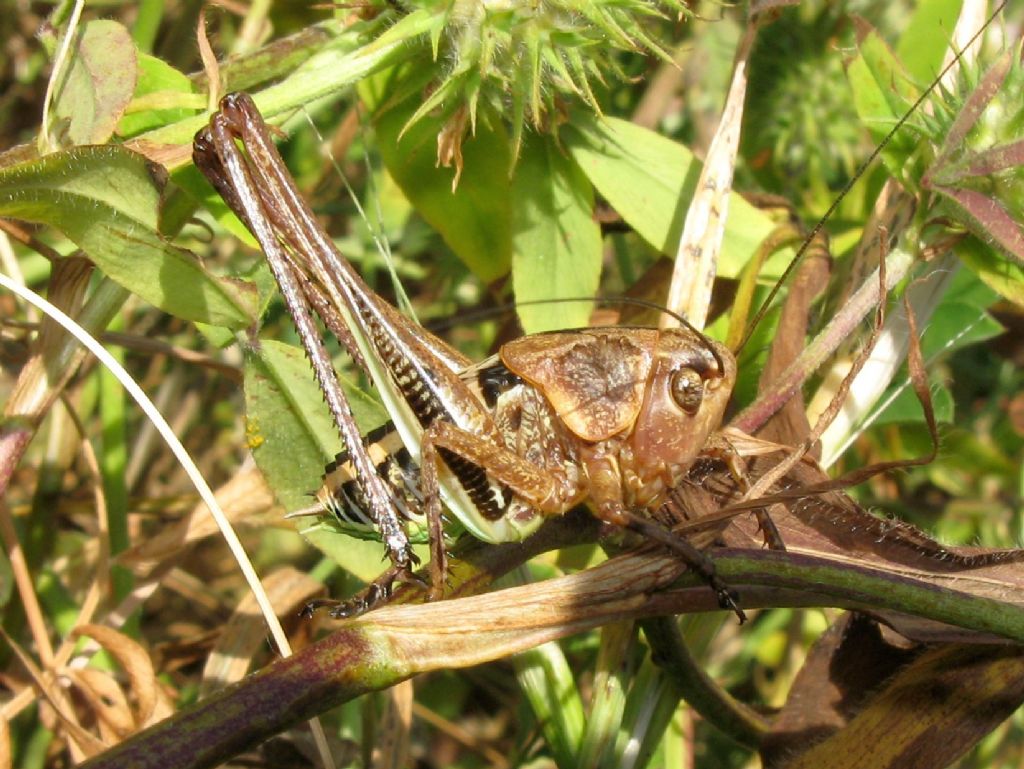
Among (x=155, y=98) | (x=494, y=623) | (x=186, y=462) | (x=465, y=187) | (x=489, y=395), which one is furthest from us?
(x=465, y=187)

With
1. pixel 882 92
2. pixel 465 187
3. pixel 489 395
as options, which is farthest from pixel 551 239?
pixel 882 92

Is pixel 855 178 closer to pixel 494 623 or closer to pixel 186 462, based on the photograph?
pixel 494 623

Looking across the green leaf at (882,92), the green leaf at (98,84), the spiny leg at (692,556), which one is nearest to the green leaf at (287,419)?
the green leaf at (98,84)

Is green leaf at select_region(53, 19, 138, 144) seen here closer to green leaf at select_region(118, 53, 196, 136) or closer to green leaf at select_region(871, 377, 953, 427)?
green leaf at select_region(118, 53, 196, 136)

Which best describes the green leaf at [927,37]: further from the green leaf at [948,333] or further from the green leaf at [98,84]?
the green leaf at [98,84]

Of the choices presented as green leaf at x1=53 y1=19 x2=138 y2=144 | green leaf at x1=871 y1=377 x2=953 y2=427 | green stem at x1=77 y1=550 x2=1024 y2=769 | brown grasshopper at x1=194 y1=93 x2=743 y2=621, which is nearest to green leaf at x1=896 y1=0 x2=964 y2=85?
green leaf at x1=871 y1=377 x2=953 y2=427

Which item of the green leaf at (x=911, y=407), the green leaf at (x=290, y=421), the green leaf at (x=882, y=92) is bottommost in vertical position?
the green leaf at (x=911, y=407)

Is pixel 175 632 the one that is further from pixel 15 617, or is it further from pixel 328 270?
pixel 328 270
